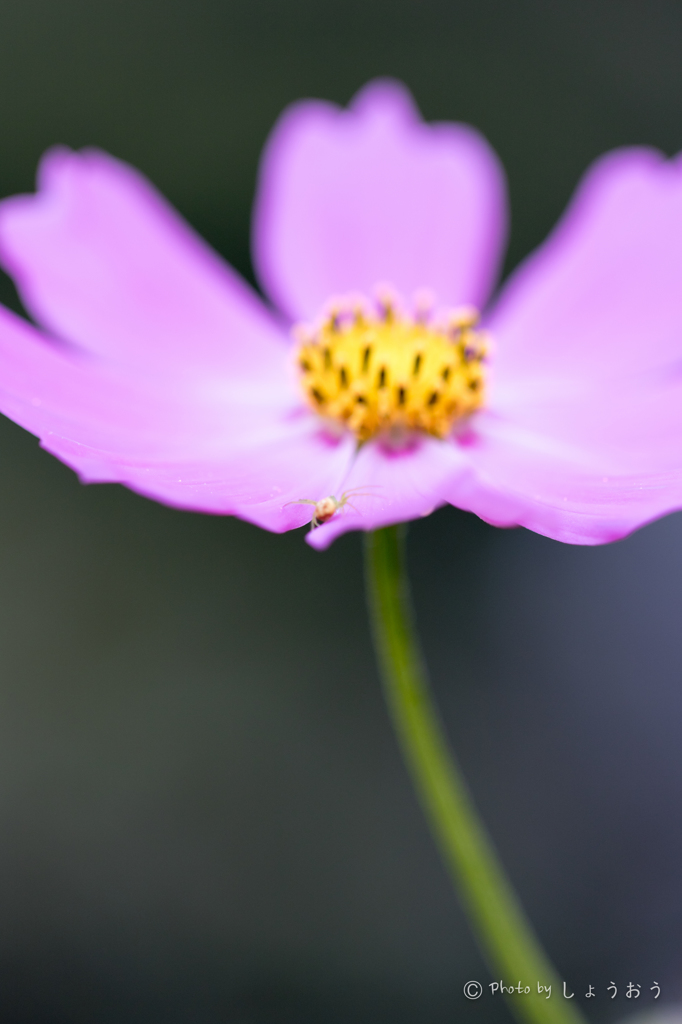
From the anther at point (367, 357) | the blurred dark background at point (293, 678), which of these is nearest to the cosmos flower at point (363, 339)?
the anther at point (367, 357)

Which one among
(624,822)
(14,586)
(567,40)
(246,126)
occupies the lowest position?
(624,822)

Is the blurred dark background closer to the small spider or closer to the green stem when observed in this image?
the green stem

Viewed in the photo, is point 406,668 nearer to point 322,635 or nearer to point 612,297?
point 612,297

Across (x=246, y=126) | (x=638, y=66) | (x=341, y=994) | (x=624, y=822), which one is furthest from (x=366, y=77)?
(x=341, y=994)

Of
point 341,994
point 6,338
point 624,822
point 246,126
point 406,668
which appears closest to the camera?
point 406,668

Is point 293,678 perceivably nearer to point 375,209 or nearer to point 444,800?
point 375,209

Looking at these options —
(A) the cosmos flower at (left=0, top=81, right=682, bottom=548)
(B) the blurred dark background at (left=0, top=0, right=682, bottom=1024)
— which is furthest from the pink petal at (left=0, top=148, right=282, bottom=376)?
(B) the blurred dark background at (left=0, top=0, right=682, bottom=1024)
